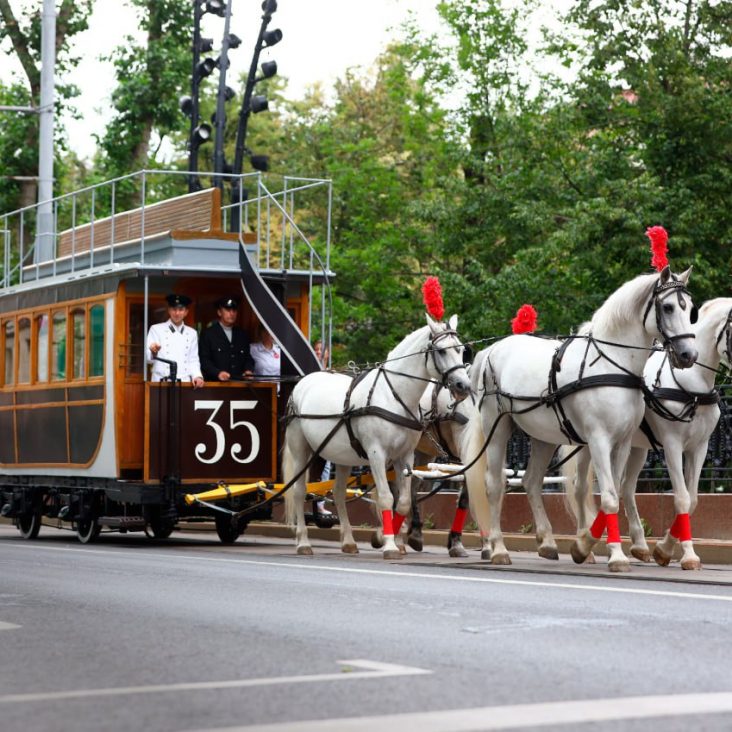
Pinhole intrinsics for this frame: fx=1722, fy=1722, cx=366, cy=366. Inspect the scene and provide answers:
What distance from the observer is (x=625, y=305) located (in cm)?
1487

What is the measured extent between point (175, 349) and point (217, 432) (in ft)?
3.44

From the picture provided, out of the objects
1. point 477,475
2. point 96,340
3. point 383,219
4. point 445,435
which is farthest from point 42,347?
point 383,219

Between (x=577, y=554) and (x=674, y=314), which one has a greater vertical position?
(x=674, y=314)

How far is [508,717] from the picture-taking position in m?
6.86

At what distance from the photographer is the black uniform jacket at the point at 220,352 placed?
19344 mm

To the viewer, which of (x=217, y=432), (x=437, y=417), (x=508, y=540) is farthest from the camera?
(x=508, y=540)

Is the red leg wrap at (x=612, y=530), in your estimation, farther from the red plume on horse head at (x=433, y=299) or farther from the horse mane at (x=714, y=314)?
the red plume on horse head at (x=433, y=299)

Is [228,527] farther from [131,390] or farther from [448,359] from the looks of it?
[448,359]

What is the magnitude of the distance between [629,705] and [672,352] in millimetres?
7486

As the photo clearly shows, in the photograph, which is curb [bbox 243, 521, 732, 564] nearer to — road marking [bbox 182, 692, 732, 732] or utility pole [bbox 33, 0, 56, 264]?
utility pole [bbox 33, 0, 56, 264]

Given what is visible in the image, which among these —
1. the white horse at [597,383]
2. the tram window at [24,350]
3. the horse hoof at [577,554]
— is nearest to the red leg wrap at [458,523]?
the white horse at [597,383]

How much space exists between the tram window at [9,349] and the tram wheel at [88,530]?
2.89 m

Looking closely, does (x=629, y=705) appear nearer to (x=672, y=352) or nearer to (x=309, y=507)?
(x=672, y=352)

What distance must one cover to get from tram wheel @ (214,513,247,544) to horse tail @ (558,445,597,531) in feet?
17.7
